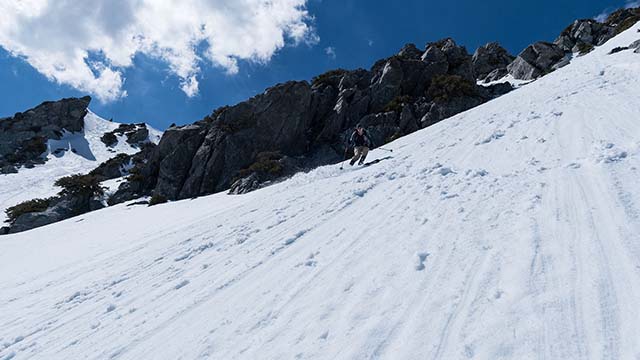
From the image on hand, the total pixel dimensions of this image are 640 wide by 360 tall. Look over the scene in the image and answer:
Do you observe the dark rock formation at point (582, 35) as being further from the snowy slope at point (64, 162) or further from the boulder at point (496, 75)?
the snowy slope at point (64, 162)

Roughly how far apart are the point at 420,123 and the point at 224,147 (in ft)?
58.7

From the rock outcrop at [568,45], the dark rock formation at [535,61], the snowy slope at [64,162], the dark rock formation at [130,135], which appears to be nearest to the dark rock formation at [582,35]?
the rock outcrop at [568,45]

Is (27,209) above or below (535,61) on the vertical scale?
below

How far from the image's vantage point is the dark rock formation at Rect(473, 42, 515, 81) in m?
63.2

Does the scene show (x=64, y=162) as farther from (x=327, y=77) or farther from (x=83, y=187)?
(x=327, y=77)

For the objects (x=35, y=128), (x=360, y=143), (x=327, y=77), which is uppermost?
(x=35, y=128)

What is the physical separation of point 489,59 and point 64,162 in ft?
244

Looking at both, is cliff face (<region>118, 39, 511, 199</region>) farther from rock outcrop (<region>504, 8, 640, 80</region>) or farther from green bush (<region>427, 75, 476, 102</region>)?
rock outcrop (<region>504, 8, 640, 80</region>)

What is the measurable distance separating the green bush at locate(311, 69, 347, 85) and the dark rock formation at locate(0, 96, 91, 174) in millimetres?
47489

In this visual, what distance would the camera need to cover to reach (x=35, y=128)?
230ft

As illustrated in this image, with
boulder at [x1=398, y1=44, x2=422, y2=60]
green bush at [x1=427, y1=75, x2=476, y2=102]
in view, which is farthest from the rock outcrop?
green bush at [x1=427, y1=75, x2=476, y2=102]

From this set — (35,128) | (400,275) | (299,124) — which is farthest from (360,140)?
(35,128)

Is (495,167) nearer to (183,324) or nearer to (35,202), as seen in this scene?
(183,324)

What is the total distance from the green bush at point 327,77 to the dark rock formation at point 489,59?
28116mm
